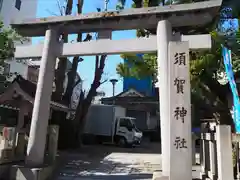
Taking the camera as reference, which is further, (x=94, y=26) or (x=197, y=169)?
(x=197, y=169)

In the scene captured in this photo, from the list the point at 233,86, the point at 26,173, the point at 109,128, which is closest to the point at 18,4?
the point at 109,128

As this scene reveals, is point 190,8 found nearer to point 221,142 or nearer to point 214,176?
point 221,142

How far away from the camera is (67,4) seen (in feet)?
54.5

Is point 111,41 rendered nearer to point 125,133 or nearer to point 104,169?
point 104,169

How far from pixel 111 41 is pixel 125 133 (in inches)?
533

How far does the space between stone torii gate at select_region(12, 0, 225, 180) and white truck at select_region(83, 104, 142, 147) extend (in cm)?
1238

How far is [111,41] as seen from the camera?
838cm

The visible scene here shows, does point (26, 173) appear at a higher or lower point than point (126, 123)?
lower

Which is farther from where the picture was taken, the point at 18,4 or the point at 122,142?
the point at 18,4

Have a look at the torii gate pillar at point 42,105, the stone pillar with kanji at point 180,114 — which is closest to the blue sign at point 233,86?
the stone pillar with kanji at point 180,114

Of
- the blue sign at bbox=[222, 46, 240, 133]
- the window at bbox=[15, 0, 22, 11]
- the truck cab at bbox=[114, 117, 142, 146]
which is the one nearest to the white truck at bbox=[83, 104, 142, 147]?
the truck cab at bbox=[114, 117, 142, 146]

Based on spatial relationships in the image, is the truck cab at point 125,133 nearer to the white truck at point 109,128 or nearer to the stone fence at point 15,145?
the white truck at point 109,128

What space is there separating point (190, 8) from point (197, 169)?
608cm

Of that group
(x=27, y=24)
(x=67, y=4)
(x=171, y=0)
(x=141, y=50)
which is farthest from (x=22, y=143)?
(x=67, y=4)
